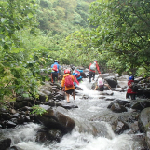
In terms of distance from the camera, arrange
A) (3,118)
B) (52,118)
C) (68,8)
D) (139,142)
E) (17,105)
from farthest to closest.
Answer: (68,8) → (17,105) → (3,118) → (52,118) → (139,142)

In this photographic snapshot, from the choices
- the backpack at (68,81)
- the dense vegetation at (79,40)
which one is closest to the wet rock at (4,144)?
the dense vegetation at (79,40)

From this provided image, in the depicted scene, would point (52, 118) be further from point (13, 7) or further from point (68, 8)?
point (68, 8)

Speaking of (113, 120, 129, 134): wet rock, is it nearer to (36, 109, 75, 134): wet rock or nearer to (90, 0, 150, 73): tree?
(36, 109, 75, 134): wet rock

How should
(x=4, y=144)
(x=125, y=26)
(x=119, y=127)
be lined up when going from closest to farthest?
(x=4, y=144) < (x=125, y=26) < (x=119, y=127)

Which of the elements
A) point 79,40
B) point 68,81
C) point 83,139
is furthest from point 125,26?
point 68,81

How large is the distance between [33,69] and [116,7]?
3948 millimetres

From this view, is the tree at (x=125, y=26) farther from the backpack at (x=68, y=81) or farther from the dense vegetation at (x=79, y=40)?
the backpack at (x=68, y=81)

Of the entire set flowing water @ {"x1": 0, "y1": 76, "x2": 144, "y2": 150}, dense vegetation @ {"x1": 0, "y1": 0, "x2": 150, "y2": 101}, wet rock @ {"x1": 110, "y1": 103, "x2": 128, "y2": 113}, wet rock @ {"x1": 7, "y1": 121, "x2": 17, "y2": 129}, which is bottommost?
flowing water @ {"x1": 0, "y1": 76, "x2": 144, "y2": 150}

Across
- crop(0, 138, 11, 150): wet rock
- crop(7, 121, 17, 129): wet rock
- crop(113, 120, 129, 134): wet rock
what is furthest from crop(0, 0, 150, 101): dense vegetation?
crop(113, 120, 129, 134): wet rock

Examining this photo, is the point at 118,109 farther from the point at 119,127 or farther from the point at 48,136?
the point at 48,136

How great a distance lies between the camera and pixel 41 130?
5.41m

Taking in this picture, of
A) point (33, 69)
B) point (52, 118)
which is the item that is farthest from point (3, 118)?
point (33, 69)

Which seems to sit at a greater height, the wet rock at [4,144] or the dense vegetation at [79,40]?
the dense vegetation at [79,40]

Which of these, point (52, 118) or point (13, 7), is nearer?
point (13, 7)
